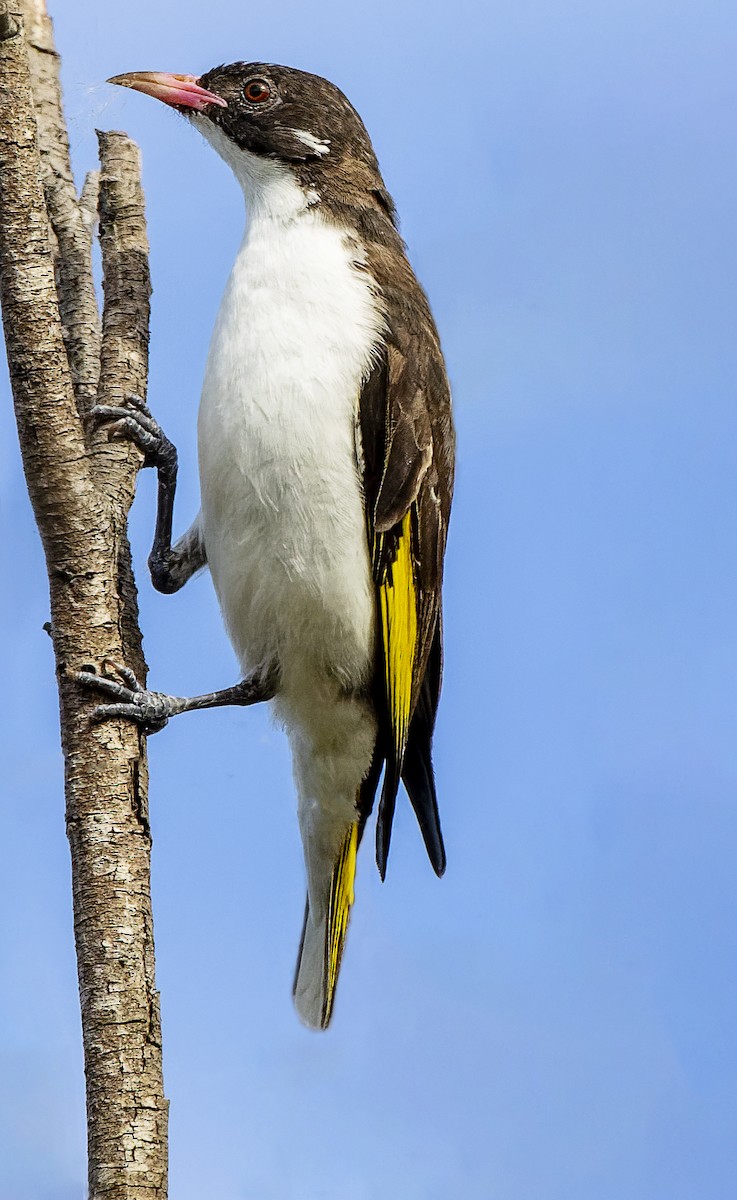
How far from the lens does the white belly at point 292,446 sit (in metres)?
4.32

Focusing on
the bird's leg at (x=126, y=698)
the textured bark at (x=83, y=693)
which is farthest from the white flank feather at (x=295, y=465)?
the bird's leg at (x=126, y=698)

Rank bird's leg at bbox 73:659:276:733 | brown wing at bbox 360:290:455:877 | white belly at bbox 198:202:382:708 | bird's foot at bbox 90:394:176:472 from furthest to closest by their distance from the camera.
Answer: bird's foot at bbox 90:394:176:472
brown wing at bbox 360:290:455:877
white belly at bbox 198:202:382:708
bird's leg at bbox 73:659:276:733

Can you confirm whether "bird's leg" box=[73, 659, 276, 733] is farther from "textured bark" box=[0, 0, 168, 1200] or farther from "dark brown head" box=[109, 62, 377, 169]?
"dark brown head" box=[109, 62, 377, 169]

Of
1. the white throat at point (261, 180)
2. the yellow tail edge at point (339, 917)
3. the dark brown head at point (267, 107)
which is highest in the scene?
the dark brown head at point (267, 107)

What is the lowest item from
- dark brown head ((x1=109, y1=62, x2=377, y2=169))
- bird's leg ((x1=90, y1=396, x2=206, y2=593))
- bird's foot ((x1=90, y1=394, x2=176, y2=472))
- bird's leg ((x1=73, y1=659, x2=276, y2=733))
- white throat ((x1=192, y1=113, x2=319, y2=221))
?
bird's leg ((x1=73, y1=659, x2=276, y2=733))

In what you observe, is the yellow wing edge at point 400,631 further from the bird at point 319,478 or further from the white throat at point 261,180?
the white throat at point 261,180

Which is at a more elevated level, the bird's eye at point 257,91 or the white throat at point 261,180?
the bird's eye at point 257,91

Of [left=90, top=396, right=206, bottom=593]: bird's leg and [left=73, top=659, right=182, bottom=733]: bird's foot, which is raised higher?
[left=90, top=396, right=206, bottom=593]: bird's leg

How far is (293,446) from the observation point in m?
4.32

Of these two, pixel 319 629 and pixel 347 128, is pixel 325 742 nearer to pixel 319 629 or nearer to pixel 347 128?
pixel 319 629

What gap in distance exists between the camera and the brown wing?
14.8 ft

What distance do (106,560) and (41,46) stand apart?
8.59 ft

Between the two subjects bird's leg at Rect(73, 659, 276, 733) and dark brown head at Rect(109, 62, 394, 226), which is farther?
dark brown head at Rect(109, 62, 394, 226)

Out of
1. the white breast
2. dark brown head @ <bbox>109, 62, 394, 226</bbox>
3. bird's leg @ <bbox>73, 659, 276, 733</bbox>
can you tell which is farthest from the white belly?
bird's leg @ <bbox>73, 659, 276, 733</bbox>
